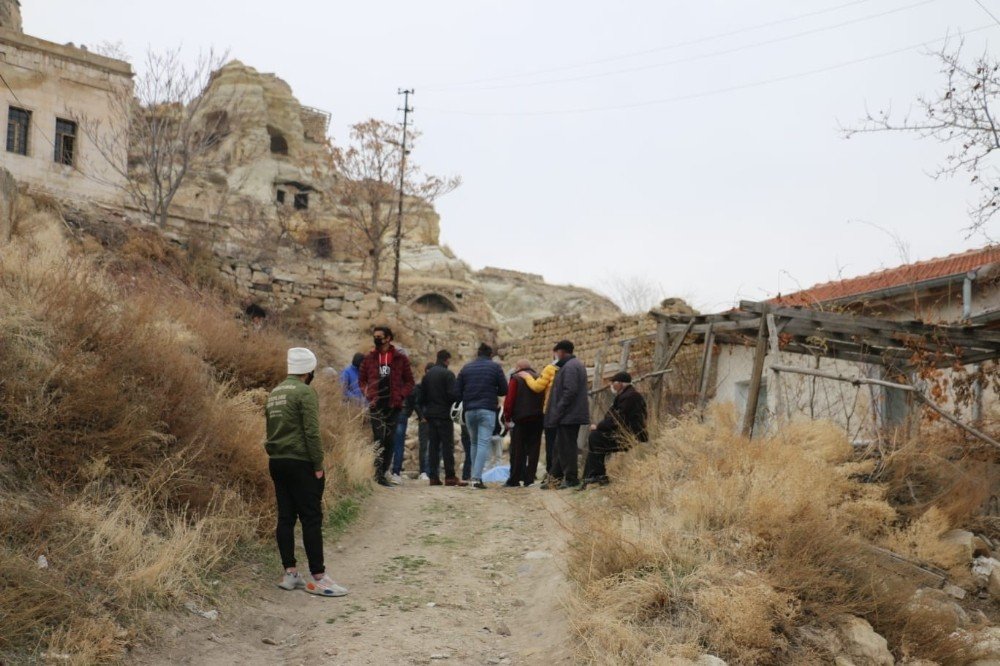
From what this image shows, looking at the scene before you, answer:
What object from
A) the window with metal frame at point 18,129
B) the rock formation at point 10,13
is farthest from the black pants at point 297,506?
the rock formation at point 10,13

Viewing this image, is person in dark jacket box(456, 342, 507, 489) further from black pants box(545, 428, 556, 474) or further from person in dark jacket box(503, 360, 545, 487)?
black pants box(545, 428, 556, 474)

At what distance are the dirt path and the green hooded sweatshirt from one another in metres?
1.07

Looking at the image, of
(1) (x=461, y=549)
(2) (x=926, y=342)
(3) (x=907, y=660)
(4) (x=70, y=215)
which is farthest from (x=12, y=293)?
(4) (x=70, y=215)

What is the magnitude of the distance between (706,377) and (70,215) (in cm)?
1297

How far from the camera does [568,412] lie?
38.4 feet

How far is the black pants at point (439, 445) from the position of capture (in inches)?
504

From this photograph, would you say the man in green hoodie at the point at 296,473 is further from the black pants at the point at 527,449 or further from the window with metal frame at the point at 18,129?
the window with metal frame at the point at 18,129

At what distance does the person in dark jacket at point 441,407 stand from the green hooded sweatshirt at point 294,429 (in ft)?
18.1

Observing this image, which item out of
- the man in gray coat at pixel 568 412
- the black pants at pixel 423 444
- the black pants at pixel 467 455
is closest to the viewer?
the man in gray coat at pixel 568 412

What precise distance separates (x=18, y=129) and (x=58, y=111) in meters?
1.15

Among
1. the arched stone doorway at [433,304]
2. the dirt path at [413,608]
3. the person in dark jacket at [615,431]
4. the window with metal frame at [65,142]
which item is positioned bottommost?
the dirt path at [413,608]

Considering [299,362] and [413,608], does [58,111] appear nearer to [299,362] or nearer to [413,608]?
[299,362]

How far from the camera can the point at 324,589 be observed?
7340 mm

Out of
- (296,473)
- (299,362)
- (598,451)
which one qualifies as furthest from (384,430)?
(296,473)
